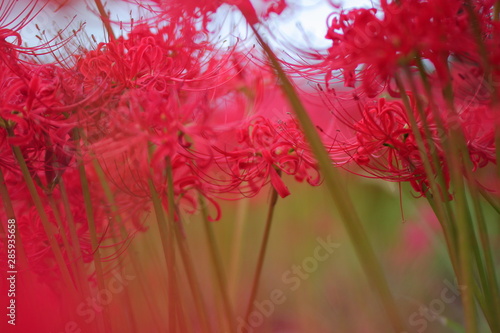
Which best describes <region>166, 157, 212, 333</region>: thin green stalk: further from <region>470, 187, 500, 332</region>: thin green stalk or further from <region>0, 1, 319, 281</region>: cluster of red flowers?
<region>470, 187, 500, 332</region>: thin green stalk

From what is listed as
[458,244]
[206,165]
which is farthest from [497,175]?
[206,165]

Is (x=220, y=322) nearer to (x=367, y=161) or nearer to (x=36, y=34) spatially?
(x=367, y=161)

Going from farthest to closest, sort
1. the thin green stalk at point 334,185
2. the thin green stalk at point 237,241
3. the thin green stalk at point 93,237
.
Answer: the thin green stalk at point 237,241 → the thin green stalk at point 93,237 → the thin green stalk at point 334,185

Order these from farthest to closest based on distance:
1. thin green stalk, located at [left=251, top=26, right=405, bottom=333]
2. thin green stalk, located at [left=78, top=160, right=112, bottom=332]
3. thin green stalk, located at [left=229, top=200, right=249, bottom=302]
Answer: thin green stalk, located at [left=229, top=200, right=249, bottom=302]
thin green stalk, located at [left=78, top=160, right=112, bottom=332]
thin green stalk, located at [left=251, top=26, right=405, bottom=333]

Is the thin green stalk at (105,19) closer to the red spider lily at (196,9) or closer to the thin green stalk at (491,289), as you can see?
the red spider lily at (196,9)

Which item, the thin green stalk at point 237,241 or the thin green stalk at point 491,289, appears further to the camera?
the thin green stalk at point 237,241

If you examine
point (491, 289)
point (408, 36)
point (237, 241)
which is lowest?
point (491, 289)

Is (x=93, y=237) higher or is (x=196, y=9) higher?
(x=196, y=9)

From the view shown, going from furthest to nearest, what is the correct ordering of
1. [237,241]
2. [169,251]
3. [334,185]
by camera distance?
[237,241], [169,251], [334,185]

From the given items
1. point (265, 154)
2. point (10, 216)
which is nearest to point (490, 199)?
point (265, 154)

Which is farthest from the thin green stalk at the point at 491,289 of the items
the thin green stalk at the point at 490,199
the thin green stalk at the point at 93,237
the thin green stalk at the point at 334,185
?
the thin green stalk at the point at 93,237

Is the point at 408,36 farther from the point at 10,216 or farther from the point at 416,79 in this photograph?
the point at 10,216

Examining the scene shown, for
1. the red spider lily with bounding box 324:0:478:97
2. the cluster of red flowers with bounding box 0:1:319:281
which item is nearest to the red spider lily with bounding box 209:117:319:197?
the cluster of red flowers with bounding box 0:1:319:281
